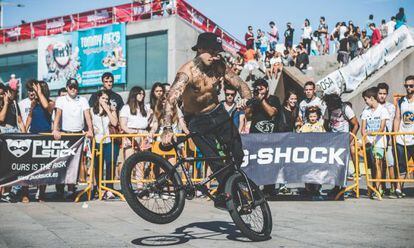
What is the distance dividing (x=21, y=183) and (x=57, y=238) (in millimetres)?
4143

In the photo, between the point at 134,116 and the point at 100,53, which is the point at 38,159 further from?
the point at 100,53

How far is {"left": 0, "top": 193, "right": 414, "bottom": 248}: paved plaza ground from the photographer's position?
5.14 metres

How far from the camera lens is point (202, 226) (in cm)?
631

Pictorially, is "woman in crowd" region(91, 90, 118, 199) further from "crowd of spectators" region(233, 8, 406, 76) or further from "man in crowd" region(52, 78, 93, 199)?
"crowd of spectators" region(233, 8, 406, 76)

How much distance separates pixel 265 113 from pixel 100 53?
22062mm

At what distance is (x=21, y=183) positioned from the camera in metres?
9.20

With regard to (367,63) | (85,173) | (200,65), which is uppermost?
(367,63)

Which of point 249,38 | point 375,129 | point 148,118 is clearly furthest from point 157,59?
point 375,129

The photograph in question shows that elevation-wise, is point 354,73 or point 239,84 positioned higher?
point 354,73

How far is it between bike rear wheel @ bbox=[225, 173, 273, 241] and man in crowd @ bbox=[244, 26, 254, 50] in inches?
753

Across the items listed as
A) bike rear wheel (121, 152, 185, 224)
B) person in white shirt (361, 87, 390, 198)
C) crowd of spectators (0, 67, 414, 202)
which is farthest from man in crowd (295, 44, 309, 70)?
bike rear wheel (121, 152, 185, 224)

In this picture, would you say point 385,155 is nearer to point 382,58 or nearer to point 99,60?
point 382,58

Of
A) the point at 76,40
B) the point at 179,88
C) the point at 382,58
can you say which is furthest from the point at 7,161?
the point at 76,40

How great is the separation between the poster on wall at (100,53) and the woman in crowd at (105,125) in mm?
19058
